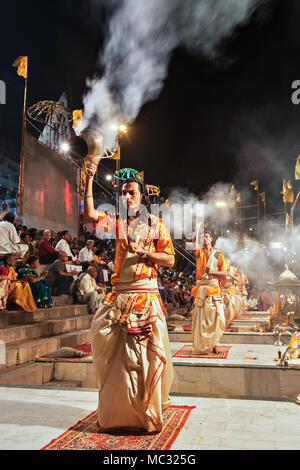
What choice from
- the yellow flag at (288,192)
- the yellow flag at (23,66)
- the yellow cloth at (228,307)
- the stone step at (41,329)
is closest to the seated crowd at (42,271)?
the stone step at (41,329)

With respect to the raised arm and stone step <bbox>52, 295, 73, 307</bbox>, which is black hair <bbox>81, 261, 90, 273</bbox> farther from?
the raised arm

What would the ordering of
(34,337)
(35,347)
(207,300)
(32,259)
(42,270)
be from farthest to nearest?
(42,270)
(32,259)
(207,300)
(34,337)
(35,347)

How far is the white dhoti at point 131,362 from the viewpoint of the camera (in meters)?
3.17

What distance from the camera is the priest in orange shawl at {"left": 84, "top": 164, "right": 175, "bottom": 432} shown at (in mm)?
3176

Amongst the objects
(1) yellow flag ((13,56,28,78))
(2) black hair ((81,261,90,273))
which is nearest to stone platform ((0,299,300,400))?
(2) black hair ((81,261,90,273))

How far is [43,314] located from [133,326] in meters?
5.02

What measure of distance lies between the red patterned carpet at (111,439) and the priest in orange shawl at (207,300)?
393 centimetres

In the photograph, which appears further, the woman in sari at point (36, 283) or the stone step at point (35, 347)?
the woman in sari at point (36, 283)

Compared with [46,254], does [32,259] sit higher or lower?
lower

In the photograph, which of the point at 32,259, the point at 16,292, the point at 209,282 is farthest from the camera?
the point at 32,259

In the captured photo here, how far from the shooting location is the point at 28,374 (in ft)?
17.4

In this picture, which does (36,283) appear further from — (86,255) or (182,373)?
(86,255)

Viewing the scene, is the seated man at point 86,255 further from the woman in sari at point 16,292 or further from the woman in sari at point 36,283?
the woman in sari at point 16,292

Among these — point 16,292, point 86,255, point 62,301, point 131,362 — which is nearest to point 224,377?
point 131,362
